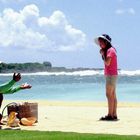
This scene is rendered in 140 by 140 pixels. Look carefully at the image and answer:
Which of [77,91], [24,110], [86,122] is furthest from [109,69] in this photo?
[77,91]

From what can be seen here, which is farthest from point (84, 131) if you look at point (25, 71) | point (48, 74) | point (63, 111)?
point (48, 74)

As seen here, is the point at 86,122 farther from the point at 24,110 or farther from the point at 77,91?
the point at 77,91

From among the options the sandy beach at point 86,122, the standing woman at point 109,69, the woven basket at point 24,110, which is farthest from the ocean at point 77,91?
the woven basket at point 24,110

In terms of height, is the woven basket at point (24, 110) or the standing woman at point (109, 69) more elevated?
the standing woman at point (109, 69)

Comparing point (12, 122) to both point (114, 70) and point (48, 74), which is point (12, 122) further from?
point (48, 74)

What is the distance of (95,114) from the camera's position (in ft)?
48.7

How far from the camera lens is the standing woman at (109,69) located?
43.9ft

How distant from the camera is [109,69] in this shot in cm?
1353

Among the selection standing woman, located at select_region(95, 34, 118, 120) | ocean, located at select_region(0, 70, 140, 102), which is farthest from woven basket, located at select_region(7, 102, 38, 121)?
ocean, located at select_region(0, 70, 140, 102)

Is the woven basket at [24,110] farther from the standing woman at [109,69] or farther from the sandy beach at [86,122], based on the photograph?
the standing woman at [109,69]

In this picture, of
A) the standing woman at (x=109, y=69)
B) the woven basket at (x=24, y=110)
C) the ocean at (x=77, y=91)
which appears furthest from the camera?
the ocean at (x=77, y=91)

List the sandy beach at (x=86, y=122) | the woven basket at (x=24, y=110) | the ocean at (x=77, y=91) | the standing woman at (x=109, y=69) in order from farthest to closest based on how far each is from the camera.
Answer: the ocean at (x=77, y=91) < the standing woman at (x=109, y=69) < the woven basket at (x=24, y=110) < the sandy beach at (x=86, y=122)

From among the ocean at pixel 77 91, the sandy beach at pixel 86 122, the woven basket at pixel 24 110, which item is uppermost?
the ocean at pixel 77 91

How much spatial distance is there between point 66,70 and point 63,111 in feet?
451
